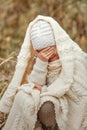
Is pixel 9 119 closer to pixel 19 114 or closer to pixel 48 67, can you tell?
pixel 19 114

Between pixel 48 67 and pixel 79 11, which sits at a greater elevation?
pixel 48 67

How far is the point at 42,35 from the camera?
4.33 m

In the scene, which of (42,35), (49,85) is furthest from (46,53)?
(49,85)

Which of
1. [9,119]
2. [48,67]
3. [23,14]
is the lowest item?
[23,14]

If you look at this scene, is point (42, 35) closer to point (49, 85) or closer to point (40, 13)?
point (49, 85)

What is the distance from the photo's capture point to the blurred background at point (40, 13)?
310 inches

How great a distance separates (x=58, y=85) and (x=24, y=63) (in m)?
0.34

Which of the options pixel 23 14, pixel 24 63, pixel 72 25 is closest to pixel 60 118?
pixel 24 63

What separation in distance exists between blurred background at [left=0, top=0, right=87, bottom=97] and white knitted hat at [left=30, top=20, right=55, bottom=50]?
2.55m

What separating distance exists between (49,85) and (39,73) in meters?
0.13

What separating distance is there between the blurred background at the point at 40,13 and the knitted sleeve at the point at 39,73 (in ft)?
8.25

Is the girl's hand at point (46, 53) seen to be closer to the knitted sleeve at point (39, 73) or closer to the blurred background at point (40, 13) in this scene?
the knitted sleeve at point (39, 73)

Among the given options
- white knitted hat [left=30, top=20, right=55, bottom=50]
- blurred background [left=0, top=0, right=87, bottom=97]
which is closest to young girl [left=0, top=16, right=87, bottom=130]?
white knitted hat [left=30, top=20, right=55, bottom=50]

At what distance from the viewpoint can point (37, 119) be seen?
174 inches
